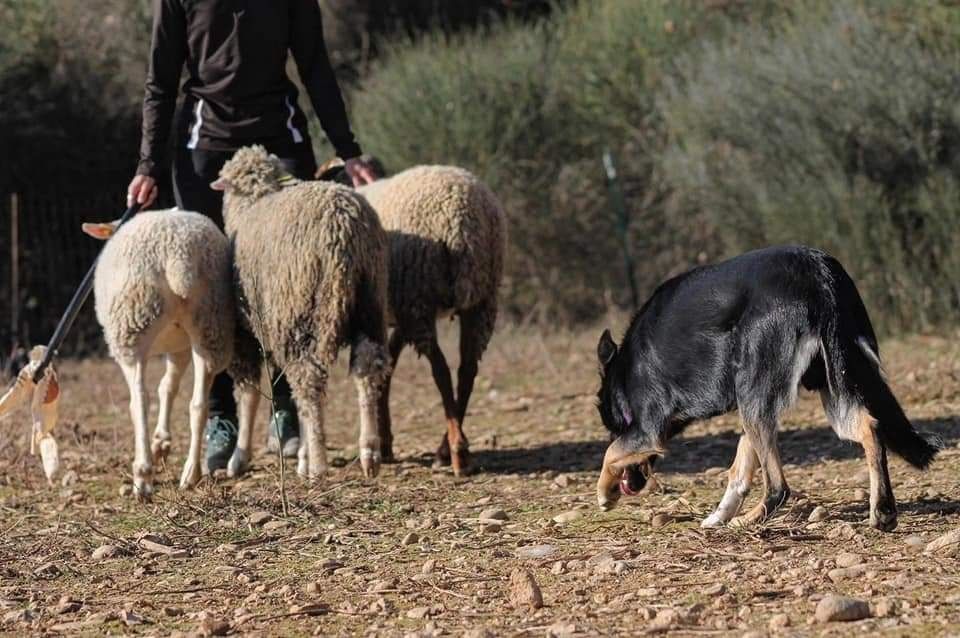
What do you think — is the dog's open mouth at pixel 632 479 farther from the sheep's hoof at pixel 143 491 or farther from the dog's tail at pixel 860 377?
the sheep's hoof at pixel 143 491

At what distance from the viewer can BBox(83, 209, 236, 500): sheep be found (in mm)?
6410

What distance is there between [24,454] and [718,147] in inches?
285

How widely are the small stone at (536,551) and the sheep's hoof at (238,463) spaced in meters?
2.42

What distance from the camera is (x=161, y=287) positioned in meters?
6.43

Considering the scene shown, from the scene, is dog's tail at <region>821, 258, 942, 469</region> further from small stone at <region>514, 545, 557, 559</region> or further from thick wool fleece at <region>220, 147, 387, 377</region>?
thick wool fleece at <region>220, 147, 387, 377</region>

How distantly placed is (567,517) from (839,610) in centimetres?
185

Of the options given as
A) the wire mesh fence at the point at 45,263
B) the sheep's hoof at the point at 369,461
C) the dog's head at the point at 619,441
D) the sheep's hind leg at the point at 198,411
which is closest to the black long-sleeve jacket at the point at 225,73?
the sheep's hind leg at the point at 198,411

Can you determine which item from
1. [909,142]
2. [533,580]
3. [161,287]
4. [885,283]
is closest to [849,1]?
[909,142]

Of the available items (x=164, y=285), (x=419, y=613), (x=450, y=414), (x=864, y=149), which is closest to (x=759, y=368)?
(x=419, y=613)

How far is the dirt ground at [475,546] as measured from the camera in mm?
4301

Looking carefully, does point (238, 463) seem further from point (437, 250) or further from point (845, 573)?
point (845, 573)

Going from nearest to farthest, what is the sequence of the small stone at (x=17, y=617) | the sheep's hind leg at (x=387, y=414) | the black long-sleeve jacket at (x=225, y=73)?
the small stone at (x=17, y=617)
the black long-sleeve jacket at (x=225, y=73)
the sheep's hind leg at (x=387, y=414)

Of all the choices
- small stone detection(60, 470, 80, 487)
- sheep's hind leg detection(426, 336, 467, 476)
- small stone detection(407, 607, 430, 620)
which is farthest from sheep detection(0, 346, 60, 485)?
small stone detection(407, 607, 430, 620)

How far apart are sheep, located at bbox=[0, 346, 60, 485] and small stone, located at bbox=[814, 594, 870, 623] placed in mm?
3808
